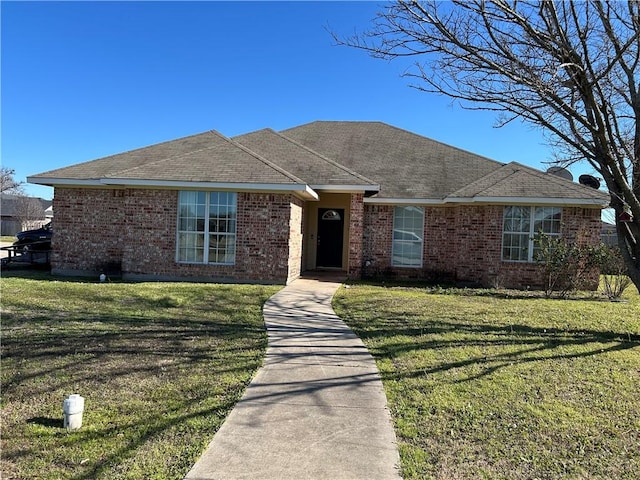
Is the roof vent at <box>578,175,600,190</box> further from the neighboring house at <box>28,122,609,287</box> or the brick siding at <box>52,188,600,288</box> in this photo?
the brick siding at <box>52,188,600,288</box>

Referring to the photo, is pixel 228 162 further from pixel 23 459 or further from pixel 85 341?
pixel 23 459

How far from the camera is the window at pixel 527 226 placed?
548 inches

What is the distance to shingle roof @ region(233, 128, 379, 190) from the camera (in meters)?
14.0

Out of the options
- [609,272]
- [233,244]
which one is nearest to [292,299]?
[233,244]

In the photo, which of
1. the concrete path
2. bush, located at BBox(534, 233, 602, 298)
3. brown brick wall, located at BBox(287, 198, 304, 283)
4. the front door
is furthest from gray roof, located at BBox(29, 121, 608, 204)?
the concrete path

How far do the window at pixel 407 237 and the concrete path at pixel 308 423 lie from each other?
913 centimetres

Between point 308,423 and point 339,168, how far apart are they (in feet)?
37.4

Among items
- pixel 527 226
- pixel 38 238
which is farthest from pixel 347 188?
pixel 38 238

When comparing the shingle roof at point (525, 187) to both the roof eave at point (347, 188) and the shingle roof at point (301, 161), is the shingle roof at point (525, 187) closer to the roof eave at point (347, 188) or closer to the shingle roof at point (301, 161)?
the roof eave at point (347, 188)

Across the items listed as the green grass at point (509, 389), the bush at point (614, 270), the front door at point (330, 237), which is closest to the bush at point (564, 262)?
the bush at point (614, 270)

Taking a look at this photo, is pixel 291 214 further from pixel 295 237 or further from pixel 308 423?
pixel 308 423

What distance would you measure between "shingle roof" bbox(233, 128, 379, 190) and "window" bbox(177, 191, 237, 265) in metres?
2.70

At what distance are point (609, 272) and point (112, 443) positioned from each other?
13.8 meters

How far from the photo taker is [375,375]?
213 inches
